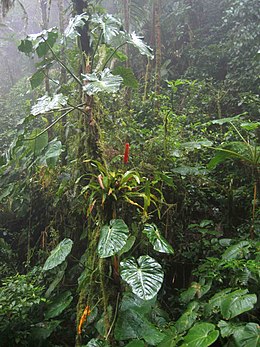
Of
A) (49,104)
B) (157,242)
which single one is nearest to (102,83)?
(49,104)

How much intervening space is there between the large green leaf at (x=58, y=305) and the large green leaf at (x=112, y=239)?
827 millimetres

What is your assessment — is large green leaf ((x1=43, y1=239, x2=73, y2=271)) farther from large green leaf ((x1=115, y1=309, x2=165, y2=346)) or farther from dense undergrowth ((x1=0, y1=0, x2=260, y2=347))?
large green leaf ((x1=115, y1=309, x2=165, y2=346))

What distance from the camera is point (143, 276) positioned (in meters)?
2.00

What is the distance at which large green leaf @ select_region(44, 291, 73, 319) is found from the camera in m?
2.61

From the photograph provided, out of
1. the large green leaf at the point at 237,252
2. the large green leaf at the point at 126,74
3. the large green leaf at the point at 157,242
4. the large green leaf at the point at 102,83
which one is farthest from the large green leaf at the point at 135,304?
the large green leaf at the point at 126,74

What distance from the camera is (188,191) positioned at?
11.0 feet

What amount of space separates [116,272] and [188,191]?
1.32 m

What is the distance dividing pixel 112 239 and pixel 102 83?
1.21 meters

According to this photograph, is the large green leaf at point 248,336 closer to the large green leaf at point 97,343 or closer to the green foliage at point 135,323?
the green foliage at point 135,323

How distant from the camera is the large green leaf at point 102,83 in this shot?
8.37ft

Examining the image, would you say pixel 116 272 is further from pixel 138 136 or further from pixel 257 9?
pixel 257 9

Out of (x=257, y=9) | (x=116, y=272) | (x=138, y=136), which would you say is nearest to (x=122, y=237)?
(x=116, y=272)

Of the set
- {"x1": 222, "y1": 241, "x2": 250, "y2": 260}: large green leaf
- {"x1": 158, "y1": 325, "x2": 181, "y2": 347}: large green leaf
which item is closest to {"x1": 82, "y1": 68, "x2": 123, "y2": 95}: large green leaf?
{"x1": 222, "y1": 241, "x2": 250, "y2": 260}: large green leaf

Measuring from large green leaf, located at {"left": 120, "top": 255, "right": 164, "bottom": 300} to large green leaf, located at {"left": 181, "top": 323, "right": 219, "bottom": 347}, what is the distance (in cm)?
29
